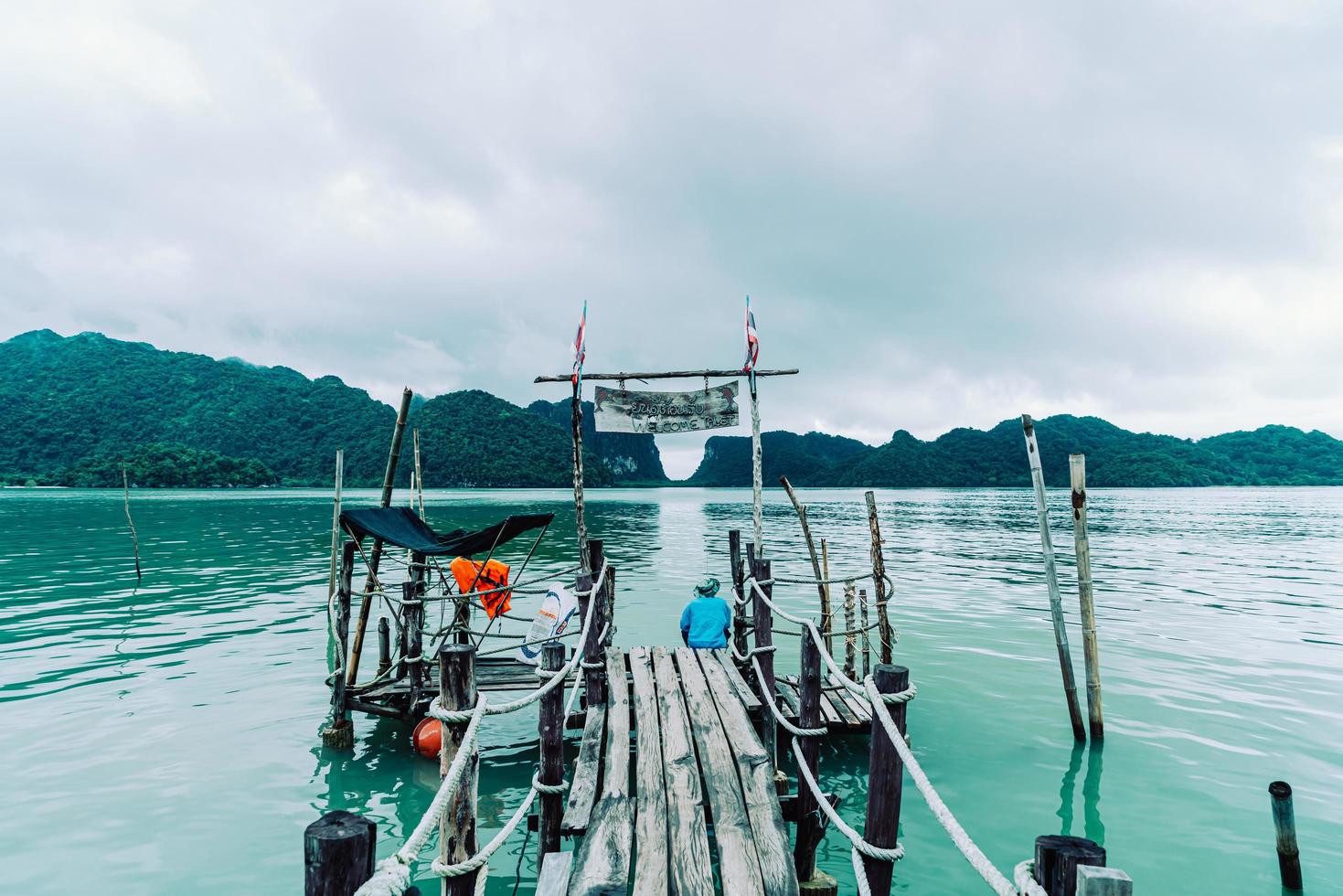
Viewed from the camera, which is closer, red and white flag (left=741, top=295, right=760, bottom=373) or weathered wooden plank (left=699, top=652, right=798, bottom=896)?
weathered wooden plank (left=699, top=652, right=798, bottom=896)

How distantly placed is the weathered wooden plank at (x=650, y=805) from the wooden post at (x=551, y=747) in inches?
25.7

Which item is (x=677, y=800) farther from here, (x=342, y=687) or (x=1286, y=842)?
(x=342, y=687)

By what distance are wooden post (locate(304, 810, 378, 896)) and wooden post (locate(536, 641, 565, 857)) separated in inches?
108

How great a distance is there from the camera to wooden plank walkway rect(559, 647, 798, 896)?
143 inches

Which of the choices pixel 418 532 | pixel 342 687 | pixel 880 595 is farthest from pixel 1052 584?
pixel 342 687

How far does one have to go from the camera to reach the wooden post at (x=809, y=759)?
530 cm

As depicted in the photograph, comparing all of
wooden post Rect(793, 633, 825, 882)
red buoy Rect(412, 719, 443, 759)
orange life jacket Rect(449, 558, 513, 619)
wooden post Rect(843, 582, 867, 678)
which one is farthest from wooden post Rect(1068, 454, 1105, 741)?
red buoy Rect(412, 719, 443, 759)

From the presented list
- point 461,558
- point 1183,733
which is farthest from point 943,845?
point 461,558

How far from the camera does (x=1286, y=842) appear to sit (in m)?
5.66

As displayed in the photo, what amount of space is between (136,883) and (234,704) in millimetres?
4871

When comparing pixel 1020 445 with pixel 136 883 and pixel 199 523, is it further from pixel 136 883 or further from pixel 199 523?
pixel 136 883

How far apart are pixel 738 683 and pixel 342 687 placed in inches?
211

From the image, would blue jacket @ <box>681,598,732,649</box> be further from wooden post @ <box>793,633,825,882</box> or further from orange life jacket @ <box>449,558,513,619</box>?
wooden post @ <box>793,633,825,882</box>

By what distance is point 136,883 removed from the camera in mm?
5922
